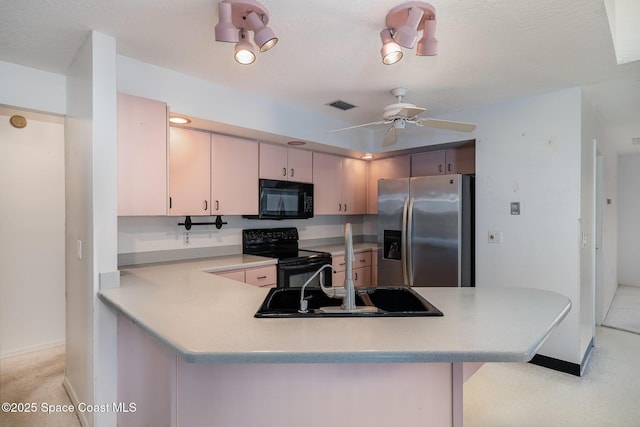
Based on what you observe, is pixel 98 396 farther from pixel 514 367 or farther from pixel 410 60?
pixel 514 367

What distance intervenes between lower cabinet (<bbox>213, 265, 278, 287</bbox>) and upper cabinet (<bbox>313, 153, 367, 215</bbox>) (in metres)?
1.07

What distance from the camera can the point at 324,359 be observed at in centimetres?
99

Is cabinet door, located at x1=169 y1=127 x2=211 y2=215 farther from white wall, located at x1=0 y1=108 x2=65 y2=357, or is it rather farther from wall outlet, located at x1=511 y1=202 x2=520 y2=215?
wall outlet, located at x1=511 y1=202 x2=520 y2=215

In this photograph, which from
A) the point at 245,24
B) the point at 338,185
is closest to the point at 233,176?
the point at 338,185

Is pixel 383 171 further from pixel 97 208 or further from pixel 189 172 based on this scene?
pixel 97 208

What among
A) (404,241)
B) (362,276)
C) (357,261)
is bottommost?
(362,276)

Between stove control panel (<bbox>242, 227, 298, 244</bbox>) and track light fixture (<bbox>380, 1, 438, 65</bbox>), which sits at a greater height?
track light fixture (<bbox>380, 1, 438, 65</bbox>)

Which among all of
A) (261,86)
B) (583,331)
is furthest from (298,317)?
(583,331)

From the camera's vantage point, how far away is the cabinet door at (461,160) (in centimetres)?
348

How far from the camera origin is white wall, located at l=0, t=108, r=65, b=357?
2936mm

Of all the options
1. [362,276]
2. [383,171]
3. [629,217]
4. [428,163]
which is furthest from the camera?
[629,217]

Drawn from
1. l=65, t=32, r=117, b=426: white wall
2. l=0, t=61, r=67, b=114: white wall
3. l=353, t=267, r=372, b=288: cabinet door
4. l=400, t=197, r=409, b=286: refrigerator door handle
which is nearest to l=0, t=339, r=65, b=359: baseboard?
l=65, t=32, r=117, b=426: white wall

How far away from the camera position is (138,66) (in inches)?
87.4

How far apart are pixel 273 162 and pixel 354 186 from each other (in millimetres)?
1305
